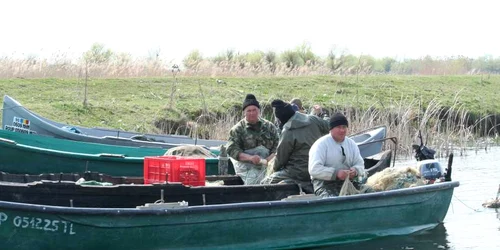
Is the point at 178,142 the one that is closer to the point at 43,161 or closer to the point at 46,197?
the point at 43,161

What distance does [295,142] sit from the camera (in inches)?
456

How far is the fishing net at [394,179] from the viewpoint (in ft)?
40.0

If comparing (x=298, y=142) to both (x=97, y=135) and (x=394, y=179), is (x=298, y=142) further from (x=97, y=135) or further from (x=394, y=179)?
(x=97, y=135)

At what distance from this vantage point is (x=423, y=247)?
11.9 metres

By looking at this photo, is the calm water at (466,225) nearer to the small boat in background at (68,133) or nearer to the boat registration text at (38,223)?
the boat registration text at (38,223)

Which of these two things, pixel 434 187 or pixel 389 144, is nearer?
pixel 434 187

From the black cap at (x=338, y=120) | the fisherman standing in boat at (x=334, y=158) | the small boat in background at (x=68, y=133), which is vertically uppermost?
the black cap at (x=338, y=120)

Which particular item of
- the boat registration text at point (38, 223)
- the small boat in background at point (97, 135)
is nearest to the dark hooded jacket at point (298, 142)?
the boat registration text at point (38, 223)

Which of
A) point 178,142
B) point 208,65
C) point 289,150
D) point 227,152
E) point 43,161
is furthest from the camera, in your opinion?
point 208,65

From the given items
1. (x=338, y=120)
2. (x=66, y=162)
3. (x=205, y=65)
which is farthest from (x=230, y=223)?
(x=205, y=65)

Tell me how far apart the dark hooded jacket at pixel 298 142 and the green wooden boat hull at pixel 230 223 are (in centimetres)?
71

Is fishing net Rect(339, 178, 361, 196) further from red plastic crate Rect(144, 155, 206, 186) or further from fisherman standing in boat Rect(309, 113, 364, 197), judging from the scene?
red plastic crate Rect(144, 155, 206, 186)

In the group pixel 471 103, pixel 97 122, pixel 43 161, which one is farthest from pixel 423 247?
pixel 471 103

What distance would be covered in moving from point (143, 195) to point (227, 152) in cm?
229
